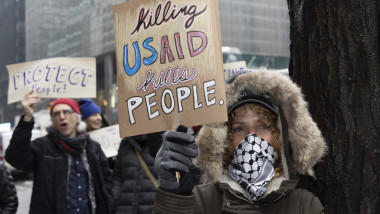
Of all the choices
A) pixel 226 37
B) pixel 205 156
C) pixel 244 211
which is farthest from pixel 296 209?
pixel 226 37

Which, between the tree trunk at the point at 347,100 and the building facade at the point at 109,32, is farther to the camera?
the building facade at the point at 109,32

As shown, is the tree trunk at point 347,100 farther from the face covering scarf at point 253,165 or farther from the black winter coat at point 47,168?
the black winter coat at point 47,168

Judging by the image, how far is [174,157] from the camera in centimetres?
230

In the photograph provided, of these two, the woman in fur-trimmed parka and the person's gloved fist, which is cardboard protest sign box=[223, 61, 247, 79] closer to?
the woman in fur-trimmed parka

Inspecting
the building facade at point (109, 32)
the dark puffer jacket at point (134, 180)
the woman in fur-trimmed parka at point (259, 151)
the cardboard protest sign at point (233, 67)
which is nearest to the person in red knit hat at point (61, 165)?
the dark puffer jacket at point (134, 180)

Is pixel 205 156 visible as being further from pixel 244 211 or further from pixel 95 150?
pixel 95 150

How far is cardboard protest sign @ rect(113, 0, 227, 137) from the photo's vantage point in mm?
2492

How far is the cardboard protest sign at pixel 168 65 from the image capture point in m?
2.49

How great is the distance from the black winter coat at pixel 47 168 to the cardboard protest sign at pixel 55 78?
0.52m

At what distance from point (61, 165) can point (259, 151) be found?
9.32 feet

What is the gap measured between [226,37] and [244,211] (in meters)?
33.7

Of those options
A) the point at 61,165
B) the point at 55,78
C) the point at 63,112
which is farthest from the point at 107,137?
the point at 61,165

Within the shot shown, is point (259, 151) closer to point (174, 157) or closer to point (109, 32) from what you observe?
point (174, 157)

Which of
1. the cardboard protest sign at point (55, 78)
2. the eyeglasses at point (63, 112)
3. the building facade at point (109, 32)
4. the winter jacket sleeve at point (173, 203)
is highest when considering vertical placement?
the building facade at point (109, 32)
